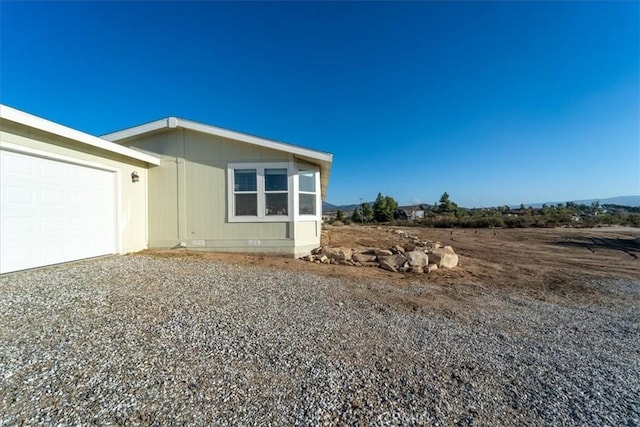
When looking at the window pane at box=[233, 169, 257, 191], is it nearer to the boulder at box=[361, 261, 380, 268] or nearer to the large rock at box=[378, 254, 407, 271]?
the boulder at box=[361, 261, 380, 268]

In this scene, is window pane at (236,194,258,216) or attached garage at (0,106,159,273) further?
window pane at (236,194,258,216)

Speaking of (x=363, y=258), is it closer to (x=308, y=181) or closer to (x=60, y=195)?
(x=308, y=181)

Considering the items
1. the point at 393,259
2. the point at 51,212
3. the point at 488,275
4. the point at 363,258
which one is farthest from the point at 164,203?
the point at 488,275

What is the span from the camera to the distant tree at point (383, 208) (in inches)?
1379

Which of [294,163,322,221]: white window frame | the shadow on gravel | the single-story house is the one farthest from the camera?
the shadow on gravel

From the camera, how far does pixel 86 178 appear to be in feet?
20.1

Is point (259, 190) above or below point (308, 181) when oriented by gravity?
below

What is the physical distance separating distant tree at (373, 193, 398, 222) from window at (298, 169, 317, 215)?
27.6m

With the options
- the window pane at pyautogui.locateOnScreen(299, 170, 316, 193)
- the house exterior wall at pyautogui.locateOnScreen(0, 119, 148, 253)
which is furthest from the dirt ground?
the window pane at pyautogui.locateOnScreen(299, 170, 316, 193)

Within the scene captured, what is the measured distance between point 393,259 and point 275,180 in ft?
12.9

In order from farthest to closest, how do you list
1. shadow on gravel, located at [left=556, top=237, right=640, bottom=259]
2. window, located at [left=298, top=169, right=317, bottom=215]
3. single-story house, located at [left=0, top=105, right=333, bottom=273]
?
shadow on gravel, located at [left=556, top=237, right=640, bottom=259], window, located at [left=298, top=169, right=317, bottom=215], single-story house, located at [left=0, top=105, right=333, bottom=273]

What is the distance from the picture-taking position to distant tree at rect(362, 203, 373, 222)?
3609 centimetres

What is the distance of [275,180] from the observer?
788 centimetres

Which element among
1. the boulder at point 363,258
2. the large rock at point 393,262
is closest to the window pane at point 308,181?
the boulder at point 363,258
